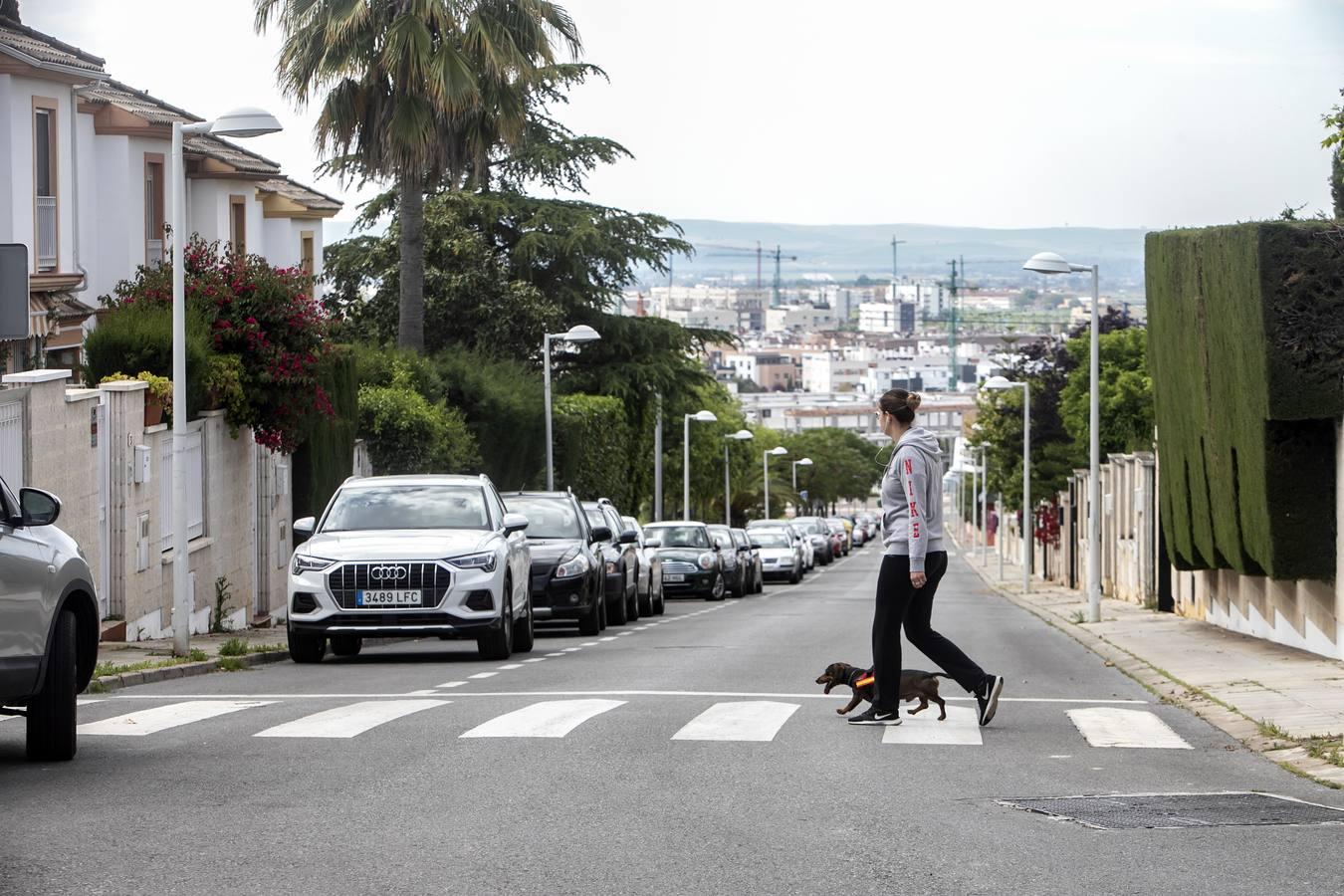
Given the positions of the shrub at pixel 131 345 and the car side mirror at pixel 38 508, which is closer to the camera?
the car side mirror at pixel 38 508

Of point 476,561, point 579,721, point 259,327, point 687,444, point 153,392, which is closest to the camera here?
point 579,721

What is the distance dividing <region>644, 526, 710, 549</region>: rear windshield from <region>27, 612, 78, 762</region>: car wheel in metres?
32.1

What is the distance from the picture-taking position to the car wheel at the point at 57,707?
1020cm

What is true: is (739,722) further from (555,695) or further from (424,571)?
(424,571)

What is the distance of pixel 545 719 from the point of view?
12602mm

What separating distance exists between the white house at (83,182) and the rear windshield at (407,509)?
7361 millimetres

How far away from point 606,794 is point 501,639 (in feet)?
32.6

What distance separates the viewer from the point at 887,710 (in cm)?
1241

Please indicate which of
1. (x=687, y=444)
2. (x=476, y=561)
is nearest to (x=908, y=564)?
(x=476, y=561)

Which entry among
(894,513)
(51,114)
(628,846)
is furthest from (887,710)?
(51,114)

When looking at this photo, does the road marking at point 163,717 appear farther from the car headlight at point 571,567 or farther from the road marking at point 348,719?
the car headlight at point 571,567

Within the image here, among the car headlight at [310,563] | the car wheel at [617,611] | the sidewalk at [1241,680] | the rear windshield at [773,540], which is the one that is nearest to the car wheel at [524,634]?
the car headlight at [310,563]

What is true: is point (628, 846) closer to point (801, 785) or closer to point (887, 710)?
point (801, 785)

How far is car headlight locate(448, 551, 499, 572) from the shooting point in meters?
18.6
